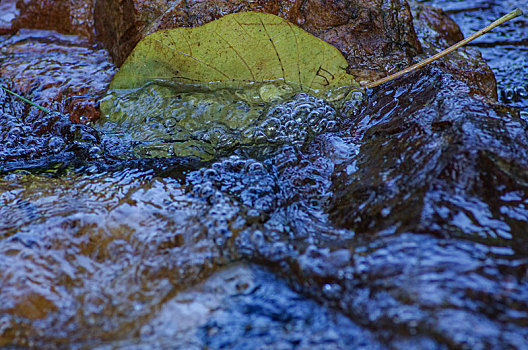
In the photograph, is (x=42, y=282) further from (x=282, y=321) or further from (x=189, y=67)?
(x=189, y=67)

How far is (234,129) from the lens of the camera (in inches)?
81.7

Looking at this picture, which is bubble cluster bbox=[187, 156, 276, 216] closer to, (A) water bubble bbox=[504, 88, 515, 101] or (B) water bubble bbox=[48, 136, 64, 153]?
(B) water bubble bbox=[48, 136, 64, 153]

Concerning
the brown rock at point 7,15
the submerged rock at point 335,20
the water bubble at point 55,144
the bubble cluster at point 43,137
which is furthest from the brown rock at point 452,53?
the brown rock at point 7,15

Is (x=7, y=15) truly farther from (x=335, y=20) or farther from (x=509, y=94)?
(x=509, y=94)

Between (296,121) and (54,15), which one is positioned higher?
(54,15)

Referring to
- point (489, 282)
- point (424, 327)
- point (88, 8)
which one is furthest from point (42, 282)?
point (88, 8)

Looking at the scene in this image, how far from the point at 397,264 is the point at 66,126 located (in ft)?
5.67

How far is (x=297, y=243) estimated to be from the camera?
55.2 inches

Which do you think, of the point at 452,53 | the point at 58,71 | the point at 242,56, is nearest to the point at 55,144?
the point at 58,71

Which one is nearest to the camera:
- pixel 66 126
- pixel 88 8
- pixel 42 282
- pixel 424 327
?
pixel 424 327

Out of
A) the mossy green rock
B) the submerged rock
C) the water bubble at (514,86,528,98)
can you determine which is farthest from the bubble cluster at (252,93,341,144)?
the water bubble at (514,86,528,98)

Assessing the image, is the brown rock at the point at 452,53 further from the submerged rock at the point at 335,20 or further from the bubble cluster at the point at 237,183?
the bubble cluster at the point at 237,183

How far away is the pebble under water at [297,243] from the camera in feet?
3.66

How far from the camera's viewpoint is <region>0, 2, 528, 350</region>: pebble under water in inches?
43.9
